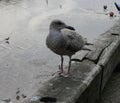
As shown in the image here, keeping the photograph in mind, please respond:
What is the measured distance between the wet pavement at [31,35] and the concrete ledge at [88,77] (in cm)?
121

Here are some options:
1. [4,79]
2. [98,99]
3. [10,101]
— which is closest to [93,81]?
[98,99]

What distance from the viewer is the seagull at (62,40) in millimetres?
4504

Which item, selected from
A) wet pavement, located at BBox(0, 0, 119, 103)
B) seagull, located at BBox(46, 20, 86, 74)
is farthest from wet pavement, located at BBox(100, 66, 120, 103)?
wet pavement, located at BBox(0, 0, 119, 103)

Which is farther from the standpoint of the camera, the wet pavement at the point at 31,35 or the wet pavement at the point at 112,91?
the wet pavement at the point at 31,35

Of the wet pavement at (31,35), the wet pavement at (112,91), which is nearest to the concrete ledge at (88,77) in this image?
the wet pavement at (112,91)

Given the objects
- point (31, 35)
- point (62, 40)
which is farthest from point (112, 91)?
point (31, 35)

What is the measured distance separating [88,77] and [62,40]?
628 mm

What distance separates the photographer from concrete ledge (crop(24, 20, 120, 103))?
3.96 m

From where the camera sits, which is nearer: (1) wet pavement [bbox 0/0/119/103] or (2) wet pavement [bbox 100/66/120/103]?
(2) wet pavement [bbox 100/66/120/103]

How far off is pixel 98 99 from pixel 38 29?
13.7 meters

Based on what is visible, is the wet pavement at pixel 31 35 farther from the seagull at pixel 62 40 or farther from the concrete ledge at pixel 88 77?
the seagull at pixel 62 40

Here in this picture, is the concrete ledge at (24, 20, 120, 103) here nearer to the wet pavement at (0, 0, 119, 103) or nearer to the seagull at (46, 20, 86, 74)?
the seagull at (46, 20, 86, 74)

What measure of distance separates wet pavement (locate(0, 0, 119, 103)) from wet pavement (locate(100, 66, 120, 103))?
119cm

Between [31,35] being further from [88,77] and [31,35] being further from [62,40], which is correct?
[88,77]
